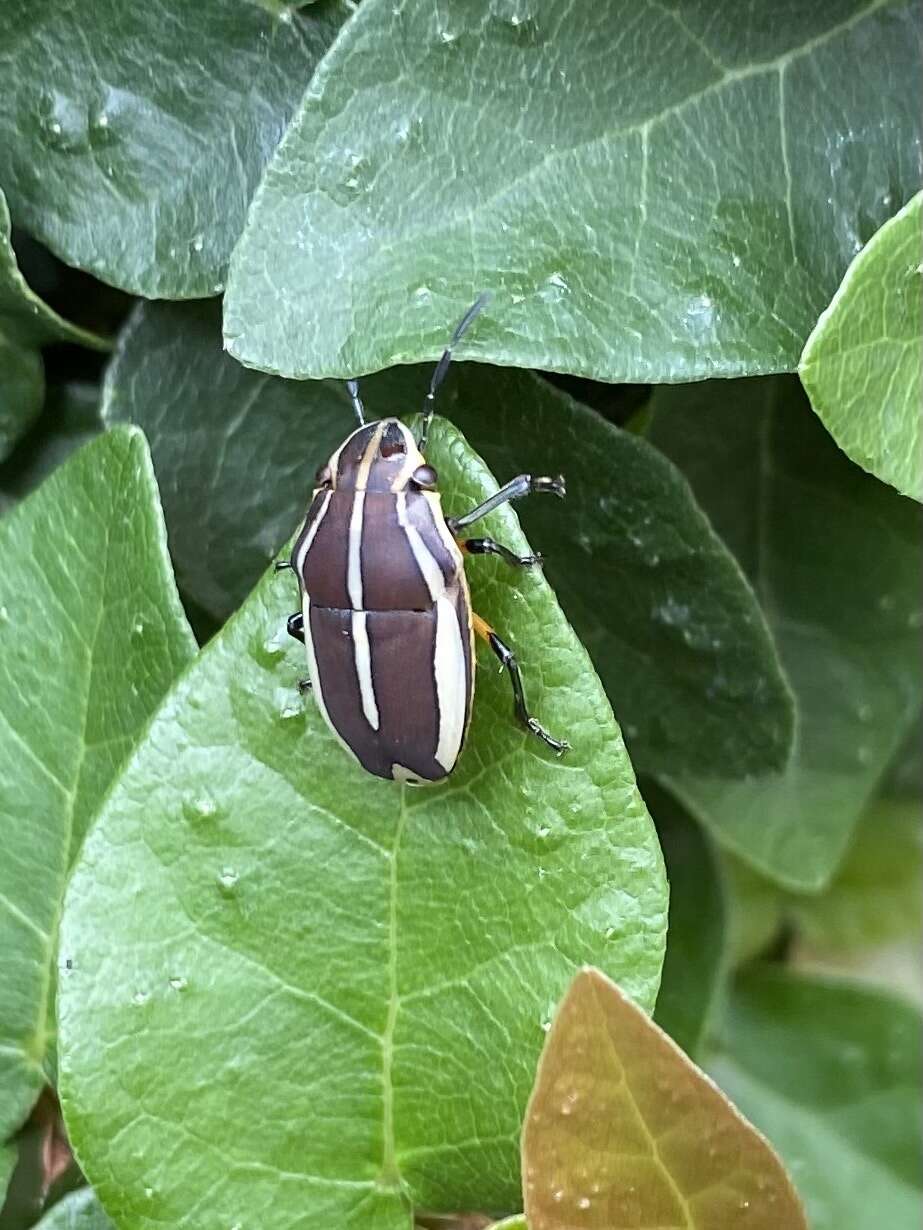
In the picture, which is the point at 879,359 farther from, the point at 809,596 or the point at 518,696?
the point at 809,596

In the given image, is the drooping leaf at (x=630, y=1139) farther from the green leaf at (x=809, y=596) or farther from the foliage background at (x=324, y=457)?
the green leaf at (x=809, y=596)

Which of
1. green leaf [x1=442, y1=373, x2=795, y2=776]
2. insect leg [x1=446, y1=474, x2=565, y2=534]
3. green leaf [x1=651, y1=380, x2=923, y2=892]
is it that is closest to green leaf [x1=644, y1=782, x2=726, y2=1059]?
green leaf [x1=651, y1=380, x2=923, y2=892]

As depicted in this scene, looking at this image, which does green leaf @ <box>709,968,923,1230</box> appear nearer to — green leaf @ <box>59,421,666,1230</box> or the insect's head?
green leaf @ <box>59,421,666,1230</box>

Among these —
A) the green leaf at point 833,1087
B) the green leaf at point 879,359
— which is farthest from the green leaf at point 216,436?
the green leaf at point 833,1087

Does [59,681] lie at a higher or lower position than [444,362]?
lower

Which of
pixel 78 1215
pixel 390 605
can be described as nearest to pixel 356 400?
pixel 390 605

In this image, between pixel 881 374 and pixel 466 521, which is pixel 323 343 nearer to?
pixel 466 521

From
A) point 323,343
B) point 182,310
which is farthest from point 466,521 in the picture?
point 182,310
